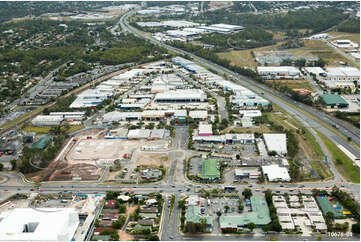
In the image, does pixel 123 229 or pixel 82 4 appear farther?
pixel 82 4

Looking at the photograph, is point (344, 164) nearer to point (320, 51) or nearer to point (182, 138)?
point (182, 138)

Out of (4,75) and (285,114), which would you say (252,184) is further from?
(4,75)

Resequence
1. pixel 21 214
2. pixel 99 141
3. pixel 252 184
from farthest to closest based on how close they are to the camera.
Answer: pixel 99 141 < pixel 252 184 < pixel 21 214

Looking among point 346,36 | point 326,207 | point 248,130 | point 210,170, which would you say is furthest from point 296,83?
point 346,36

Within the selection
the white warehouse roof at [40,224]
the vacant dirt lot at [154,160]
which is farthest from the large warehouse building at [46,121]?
the white warehouse roof at [40,224]

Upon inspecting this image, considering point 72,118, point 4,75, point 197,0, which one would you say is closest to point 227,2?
point 197,0
